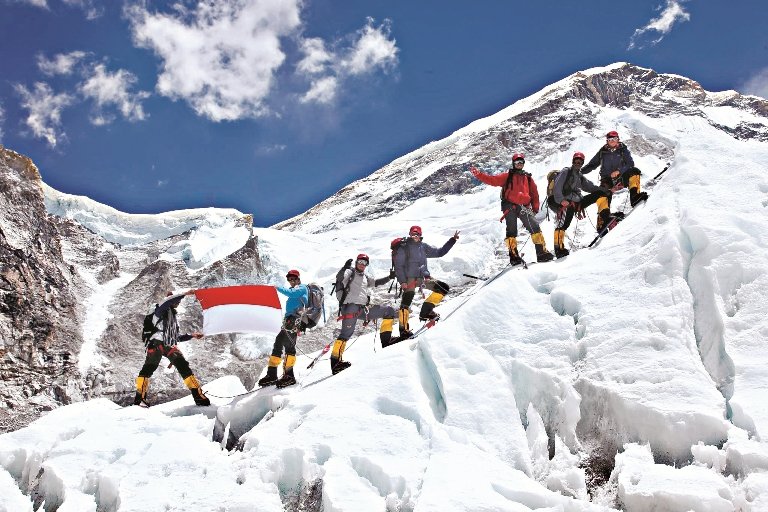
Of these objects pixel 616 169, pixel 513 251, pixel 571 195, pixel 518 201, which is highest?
pixel 616 169

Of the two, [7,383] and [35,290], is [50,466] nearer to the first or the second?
[7,383]

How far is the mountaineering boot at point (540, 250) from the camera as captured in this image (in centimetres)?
→ 1112

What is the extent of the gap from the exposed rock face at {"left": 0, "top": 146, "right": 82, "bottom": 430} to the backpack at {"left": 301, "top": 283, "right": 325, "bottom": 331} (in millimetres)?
19260

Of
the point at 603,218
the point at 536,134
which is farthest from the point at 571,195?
the point at 536,134

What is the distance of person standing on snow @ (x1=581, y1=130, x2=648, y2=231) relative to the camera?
11844 millimetres

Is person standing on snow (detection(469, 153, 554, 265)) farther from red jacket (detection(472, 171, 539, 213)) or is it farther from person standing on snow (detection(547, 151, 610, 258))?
person standing on snow (detection(547, 151, 610, 258))

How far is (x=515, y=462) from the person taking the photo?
696cm

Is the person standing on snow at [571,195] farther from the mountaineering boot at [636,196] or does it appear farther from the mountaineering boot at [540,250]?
the mountaineering boot at [636,196]

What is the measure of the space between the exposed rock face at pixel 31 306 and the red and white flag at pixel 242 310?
17.1 metres

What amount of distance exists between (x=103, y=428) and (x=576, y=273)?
7.47 meters

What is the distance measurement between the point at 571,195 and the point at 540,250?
1346 mm

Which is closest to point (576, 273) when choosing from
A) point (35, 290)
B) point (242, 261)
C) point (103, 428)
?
point (103, 428)

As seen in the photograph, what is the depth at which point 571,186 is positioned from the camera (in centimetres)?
1171

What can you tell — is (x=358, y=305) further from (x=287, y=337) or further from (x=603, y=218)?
(x=603, y=218)
